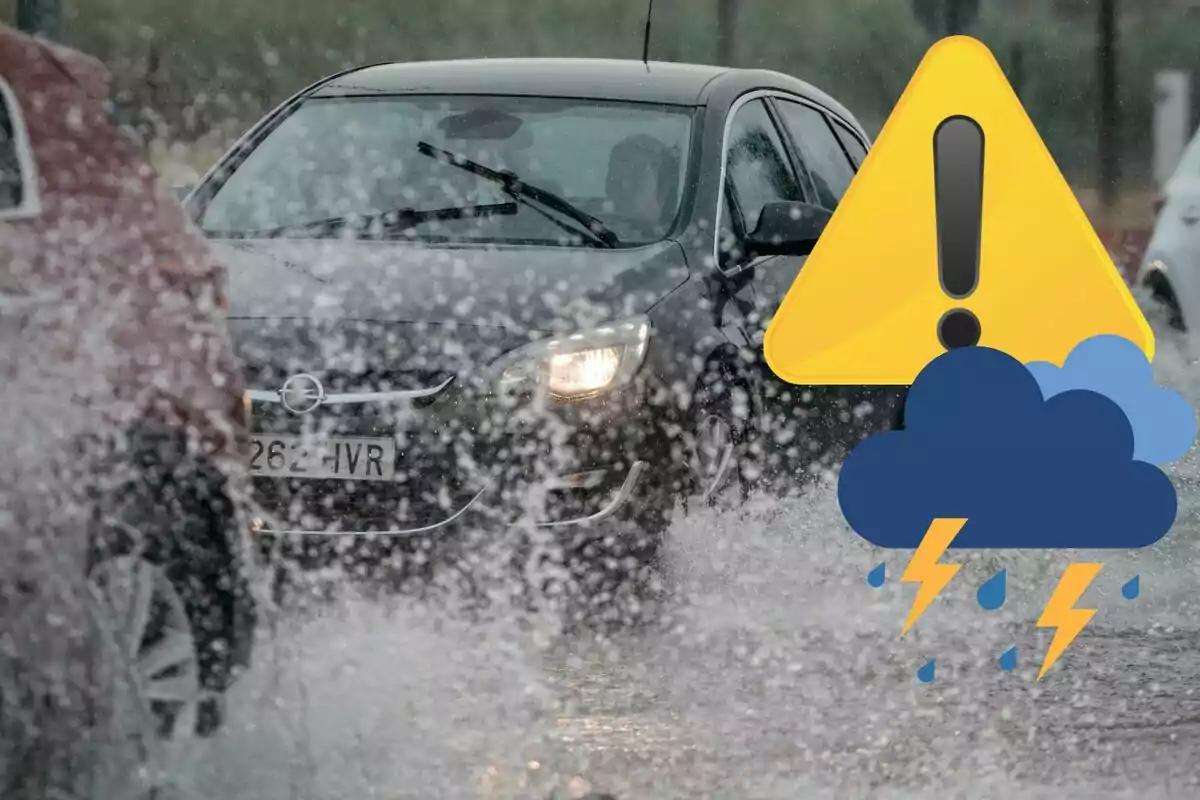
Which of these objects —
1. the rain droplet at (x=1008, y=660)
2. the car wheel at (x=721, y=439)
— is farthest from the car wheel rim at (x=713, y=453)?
the rain droplet at (x=1008, y=660)

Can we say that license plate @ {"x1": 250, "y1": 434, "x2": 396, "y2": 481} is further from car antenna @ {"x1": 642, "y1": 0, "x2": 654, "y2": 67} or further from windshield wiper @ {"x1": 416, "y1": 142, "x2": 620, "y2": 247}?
car antenna @ {"x1": 642, "y1": 0, "x2": 654, "y2": 67}

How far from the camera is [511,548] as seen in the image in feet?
21.1

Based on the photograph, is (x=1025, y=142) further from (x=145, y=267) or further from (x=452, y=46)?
(x=452, y=46)

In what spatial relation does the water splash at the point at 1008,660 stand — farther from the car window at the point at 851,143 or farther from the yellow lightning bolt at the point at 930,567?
the car window at the point at 851,143

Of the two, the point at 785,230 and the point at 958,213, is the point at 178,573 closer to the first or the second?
the point at 958,213

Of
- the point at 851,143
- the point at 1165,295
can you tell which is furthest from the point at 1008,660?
the point at 1165,295

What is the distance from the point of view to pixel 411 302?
6566mm

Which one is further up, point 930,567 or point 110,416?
point 110,416

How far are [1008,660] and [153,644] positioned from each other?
236 centimetres

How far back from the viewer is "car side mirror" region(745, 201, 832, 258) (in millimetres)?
7352

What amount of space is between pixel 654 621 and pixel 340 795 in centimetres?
198

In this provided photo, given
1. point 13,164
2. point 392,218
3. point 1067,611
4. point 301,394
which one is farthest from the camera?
point 392,218

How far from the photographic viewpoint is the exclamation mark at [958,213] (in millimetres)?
5605

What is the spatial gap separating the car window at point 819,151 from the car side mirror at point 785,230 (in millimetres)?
1306
